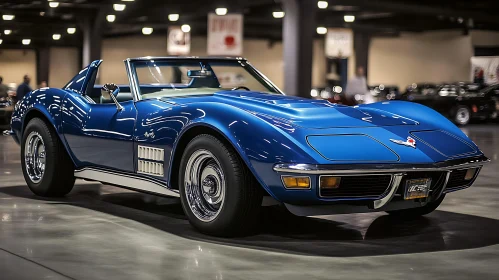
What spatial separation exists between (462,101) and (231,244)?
23.2 meters

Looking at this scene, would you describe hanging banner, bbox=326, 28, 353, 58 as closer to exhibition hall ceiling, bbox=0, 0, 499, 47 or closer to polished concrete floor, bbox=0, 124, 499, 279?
exhibition hall ceiling, bbox=0, 0, 499, 47

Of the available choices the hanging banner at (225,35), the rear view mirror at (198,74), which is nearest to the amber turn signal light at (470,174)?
Answer: the rear view mirror at (198,74)

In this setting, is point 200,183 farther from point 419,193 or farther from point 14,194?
point 14,194

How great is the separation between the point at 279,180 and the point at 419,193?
3.35 feet

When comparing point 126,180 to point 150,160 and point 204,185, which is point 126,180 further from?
point 204,185

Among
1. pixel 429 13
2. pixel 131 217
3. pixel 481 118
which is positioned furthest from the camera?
pixel 429 13

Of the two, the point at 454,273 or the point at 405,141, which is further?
the point at 405,141

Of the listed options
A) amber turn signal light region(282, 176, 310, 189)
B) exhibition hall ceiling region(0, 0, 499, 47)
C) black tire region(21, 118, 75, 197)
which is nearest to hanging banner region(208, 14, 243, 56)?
exhibition hall ceiling region(0, 0, 499, 47)

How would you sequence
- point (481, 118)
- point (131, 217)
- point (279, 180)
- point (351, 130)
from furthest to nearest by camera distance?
1. point (481, 118)
2. point (131, 217)
3. point (351, 130)
4. point (279, 180)

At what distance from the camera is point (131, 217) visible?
7086 millimetres

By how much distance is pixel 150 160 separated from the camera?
676cm

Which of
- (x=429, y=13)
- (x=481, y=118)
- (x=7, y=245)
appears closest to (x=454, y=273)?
(x=7, y=245)

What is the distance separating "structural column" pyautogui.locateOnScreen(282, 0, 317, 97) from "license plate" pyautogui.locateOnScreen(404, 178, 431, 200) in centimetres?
1719

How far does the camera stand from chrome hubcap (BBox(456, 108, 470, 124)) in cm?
2792
